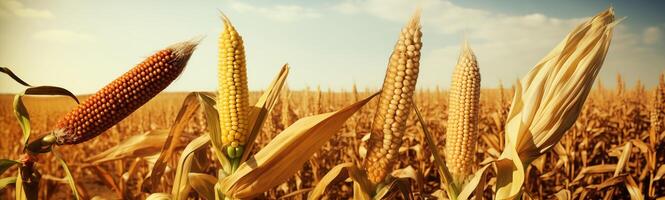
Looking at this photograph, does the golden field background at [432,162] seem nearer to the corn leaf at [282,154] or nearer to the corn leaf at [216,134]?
the corn leaf at [216,134]

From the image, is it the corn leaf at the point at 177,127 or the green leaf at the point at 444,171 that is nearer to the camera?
the green leaf at the point at 444,171

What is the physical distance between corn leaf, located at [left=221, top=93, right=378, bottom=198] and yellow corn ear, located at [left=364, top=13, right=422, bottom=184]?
0.42 ft

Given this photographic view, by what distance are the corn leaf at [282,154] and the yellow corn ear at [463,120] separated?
1.81 feet

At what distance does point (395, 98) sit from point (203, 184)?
1.09 metres

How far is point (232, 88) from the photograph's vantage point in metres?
2.24

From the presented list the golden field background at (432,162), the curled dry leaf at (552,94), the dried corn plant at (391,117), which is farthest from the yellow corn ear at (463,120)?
the golden field background at (432,162)

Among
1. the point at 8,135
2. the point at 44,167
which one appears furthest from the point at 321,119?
the point at 8,135

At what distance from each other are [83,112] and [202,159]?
87 cm

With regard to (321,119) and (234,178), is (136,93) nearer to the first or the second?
(234,178)

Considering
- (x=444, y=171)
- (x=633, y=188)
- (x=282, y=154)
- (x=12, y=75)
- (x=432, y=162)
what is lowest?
(x=432, y=162)

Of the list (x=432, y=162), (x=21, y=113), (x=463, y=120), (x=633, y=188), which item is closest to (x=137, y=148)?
(x=21, y=113)

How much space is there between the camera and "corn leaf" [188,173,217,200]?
2.34m

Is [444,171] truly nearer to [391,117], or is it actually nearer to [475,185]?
[475,185]

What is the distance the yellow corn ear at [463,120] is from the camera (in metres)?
2.49
